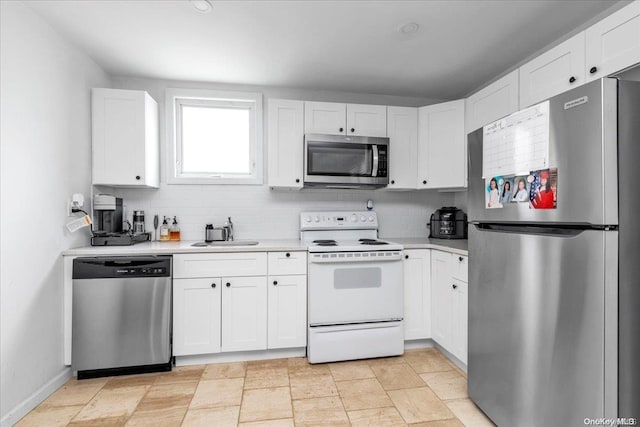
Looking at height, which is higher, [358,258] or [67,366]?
[358,258]

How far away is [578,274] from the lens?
1.21 metres

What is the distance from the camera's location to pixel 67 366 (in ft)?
7.27

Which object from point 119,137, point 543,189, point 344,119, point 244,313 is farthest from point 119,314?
point 543,189

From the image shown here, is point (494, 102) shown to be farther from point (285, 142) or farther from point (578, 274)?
point (285, 142)

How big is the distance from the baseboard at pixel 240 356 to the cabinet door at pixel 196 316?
0.09m

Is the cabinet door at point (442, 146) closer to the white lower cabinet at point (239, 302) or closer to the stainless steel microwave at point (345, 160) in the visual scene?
the stainless steel microwave at point (345, 160)

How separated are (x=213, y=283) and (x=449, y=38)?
253 cm

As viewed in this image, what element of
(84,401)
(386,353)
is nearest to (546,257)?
(386,353)

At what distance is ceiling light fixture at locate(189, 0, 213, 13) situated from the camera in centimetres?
183

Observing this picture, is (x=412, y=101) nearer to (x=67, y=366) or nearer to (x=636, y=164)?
(x=636, y=164)

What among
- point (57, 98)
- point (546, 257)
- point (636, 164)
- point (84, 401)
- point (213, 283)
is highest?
point (57, 98)

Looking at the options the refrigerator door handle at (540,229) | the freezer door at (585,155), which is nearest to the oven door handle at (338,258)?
the refrigerator door handle at (540,229)

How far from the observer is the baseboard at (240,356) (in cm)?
244

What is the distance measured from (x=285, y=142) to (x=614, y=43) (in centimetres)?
220
